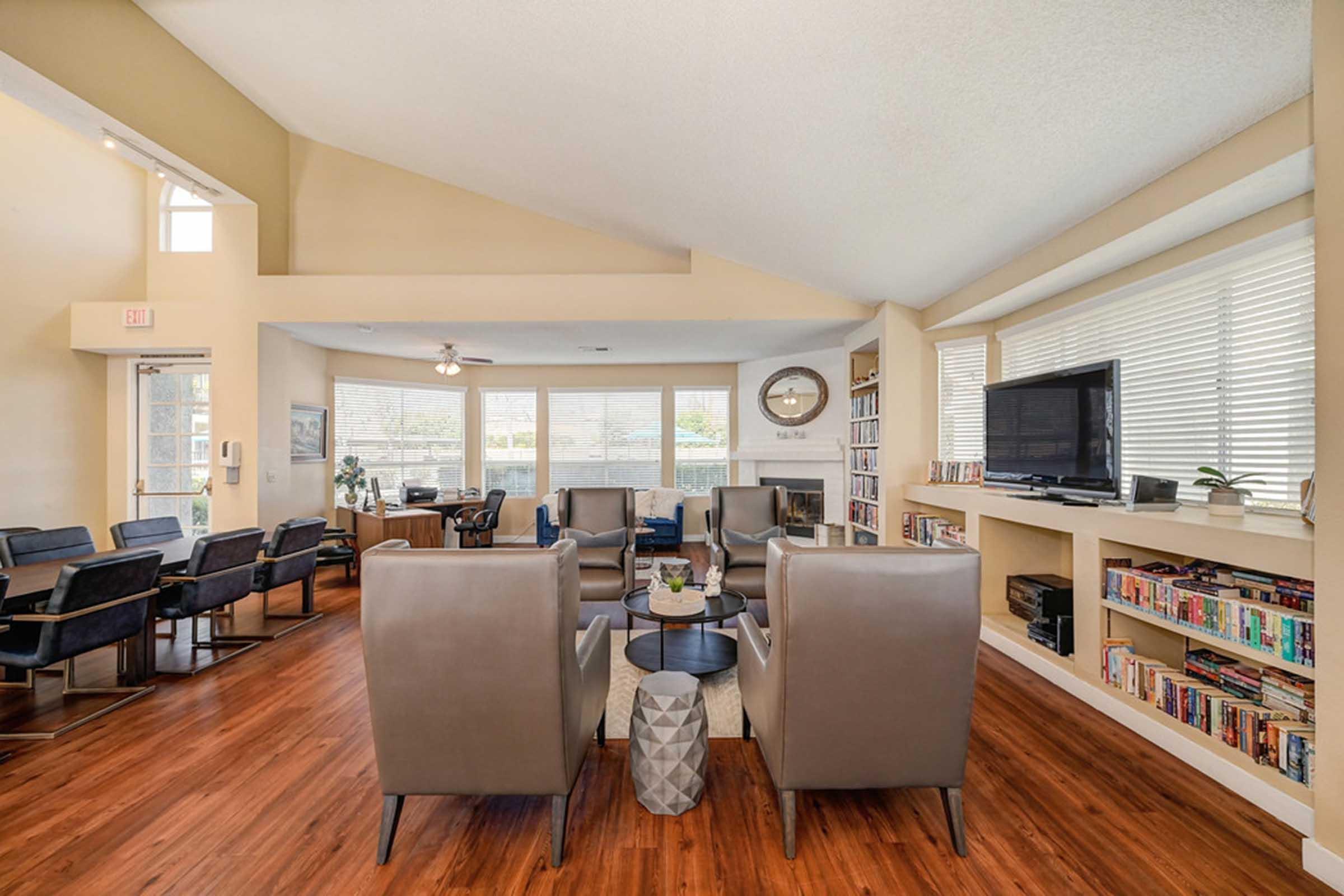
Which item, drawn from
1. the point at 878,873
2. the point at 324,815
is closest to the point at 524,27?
the point at 324,815

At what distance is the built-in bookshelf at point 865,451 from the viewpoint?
17.1ft

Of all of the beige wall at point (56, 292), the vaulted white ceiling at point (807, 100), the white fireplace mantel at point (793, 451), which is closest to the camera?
the vaulted white ceiling at point (807, 100)

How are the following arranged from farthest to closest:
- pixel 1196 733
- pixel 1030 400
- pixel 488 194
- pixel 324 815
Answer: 1. pixel 488 194
2. pixel 1030 400
3. pixel 1196 733
4. pixel 324 815

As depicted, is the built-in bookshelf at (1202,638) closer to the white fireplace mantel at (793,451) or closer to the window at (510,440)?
the white fireplace mantel at (793,451)

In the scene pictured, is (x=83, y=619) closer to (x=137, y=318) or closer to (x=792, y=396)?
(x=137, y=318)

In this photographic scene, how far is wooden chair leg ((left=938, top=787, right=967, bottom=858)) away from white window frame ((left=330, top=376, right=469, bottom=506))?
21.2 ft

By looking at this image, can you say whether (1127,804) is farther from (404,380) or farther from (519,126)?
(404,380)

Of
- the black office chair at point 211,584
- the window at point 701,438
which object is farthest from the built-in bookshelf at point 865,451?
the black office chair at point 211,584

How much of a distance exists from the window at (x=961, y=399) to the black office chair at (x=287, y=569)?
5.26m

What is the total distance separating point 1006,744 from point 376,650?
268cm

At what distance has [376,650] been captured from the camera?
1734 mm

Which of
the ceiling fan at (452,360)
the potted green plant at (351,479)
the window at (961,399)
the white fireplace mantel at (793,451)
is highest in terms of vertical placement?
the ceiling fan at (452,360)

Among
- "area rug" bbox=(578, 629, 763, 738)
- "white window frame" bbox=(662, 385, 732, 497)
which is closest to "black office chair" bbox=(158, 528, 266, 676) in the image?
"area rug" bbox=(578, 629, 763, 738)

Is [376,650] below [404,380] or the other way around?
below
